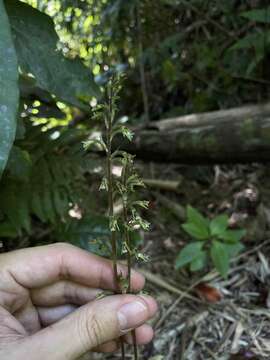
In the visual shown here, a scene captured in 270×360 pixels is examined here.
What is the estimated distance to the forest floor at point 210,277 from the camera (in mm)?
1462

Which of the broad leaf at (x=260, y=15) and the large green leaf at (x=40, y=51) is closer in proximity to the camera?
the large green leaf at (x=40, y=51)

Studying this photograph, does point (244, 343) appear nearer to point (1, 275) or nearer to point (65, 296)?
point (65, 296)

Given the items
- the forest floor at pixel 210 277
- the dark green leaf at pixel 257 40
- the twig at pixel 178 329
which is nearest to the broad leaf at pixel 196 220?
the forest floor at pixel 210 277

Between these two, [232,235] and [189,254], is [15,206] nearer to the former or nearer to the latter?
[189,254]

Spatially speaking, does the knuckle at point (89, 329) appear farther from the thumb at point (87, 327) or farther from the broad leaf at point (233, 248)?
the broad leaf at point (233, 248)

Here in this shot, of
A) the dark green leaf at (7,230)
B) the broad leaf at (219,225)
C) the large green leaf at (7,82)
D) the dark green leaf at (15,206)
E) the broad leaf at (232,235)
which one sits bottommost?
the broad leaf at (232,235)

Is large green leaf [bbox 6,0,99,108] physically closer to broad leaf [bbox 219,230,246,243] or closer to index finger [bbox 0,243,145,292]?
index finger [bbox 0,243,145,292]

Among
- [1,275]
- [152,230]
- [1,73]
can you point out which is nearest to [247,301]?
[152,230]

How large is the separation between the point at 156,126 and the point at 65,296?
1063 mm

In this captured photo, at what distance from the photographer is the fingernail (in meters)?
0.97

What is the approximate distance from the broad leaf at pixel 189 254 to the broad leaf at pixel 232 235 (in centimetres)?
8

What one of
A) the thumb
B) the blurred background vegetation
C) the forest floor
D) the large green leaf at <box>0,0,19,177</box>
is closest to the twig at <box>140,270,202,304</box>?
the forest floor

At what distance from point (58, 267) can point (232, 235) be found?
700 millimetres

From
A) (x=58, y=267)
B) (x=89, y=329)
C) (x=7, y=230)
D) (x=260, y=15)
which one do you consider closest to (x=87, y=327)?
(x=89, y=329)
